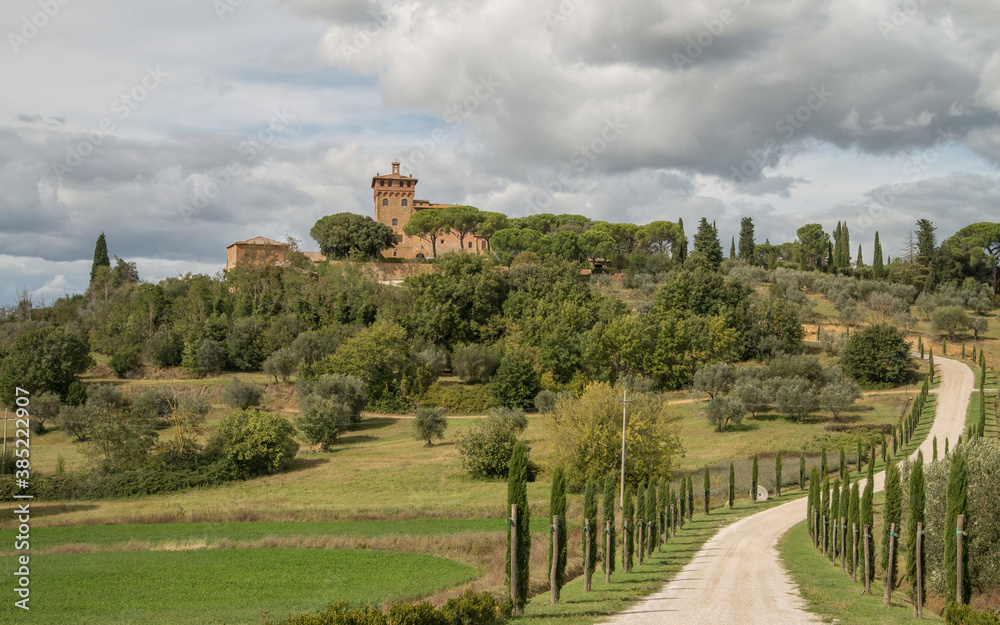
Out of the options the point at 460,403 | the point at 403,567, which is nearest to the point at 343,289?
the point at 460,403

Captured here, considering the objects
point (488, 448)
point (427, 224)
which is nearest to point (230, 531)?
point (488, 448)

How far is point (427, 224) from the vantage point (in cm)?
8788

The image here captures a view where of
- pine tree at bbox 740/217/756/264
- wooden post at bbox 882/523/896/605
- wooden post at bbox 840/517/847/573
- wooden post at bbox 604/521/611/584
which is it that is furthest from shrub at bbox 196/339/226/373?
pine tree at bbox 740/217/756/264

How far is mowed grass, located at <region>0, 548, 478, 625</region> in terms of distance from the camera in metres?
15.2

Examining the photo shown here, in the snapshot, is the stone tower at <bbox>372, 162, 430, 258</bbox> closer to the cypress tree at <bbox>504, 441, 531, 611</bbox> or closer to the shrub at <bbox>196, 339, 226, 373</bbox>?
the shrub at <bbox>196, 339, 226, 373</bbox>

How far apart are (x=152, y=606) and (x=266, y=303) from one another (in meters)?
55.6

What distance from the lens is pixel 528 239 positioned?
88812mm

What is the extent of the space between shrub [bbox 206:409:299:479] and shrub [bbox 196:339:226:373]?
69.5 feet

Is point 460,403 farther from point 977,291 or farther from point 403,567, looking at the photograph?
point 977,291

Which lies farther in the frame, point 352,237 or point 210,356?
point 352,237

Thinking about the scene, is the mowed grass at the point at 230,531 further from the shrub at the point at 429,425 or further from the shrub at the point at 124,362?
the shrub at the point at 124,362

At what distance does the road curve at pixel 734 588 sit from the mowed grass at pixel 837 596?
0.34 metres

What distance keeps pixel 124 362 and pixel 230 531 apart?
40.7 metres

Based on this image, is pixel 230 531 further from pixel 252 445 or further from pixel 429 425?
pixel 429 425
